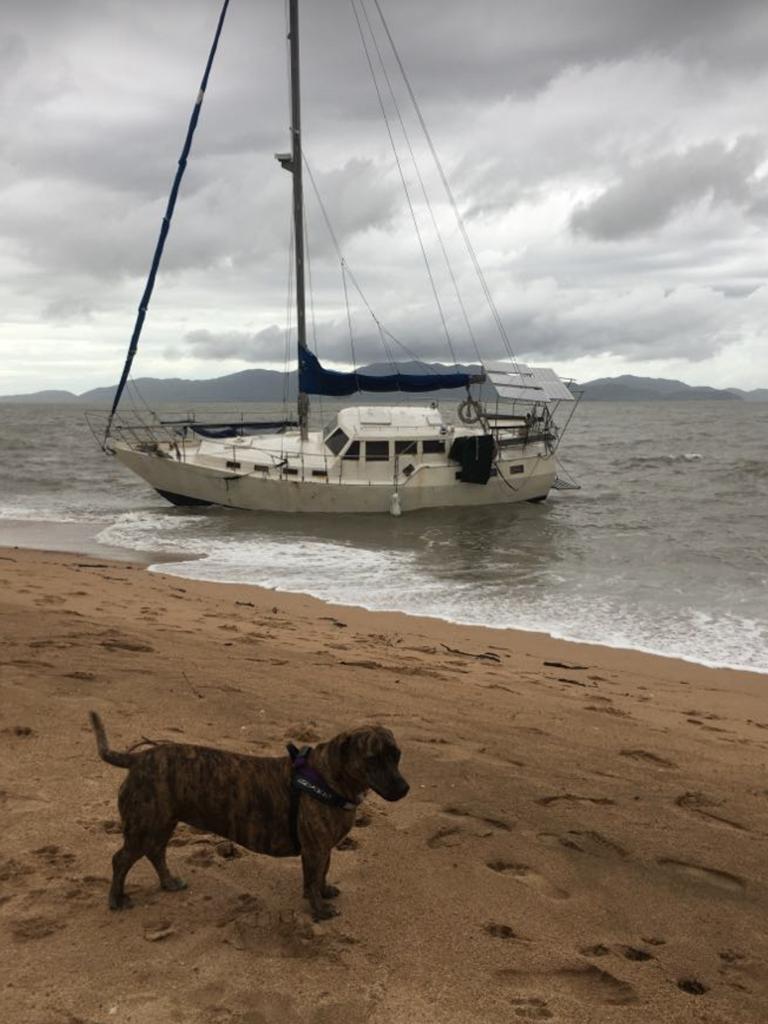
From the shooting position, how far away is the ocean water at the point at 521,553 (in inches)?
453

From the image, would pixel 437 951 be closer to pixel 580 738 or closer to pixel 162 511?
pixel 580 738

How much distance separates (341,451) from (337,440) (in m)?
0.73

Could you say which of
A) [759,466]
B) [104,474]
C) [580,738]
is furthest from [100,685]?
[759,466]

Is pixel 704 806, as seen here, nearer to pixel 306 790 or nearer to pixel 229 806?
pixel 306 790

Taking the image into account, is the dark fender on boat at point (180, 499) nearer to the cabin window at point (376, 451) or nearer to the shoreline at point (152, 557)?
the shoreline at point (152, 557)

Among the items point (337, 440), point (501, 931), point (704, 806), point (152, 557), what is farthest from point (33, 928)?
point (337, 440)

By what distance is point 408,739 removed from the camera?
18.2 feet

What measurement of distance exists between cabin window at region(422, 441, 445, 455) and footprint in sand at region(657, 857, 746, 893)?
18.9 m

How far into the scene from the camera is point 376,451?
2230 cm

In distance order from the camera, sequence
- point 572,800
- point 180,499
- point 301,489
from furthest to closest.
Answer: point 180,499, point 301,489, point 572,800

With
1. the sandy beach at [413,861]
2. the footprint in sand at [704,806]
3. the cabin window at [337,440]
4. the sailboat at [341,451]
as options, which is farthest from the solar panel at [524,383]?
the footprint in sand at [704,806]

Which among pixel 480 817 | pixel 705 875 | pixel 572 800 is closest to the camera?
Result: pixel 705 875

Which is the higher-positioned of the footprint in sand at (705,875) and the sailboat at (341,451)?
the sailboat at (341,451)

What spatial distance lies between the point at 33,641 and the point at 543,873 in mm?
5333
